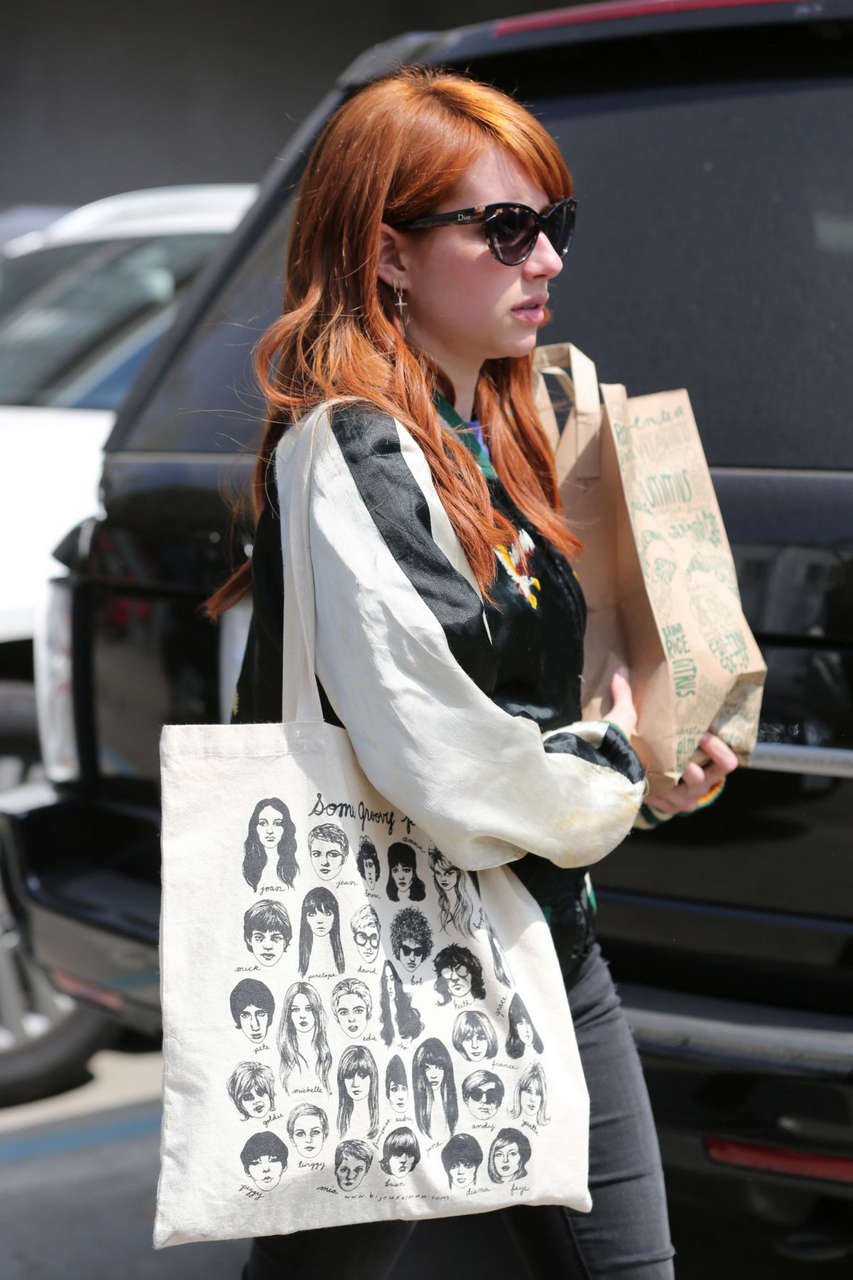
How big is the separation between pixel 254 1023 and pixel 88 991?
1.33 metres

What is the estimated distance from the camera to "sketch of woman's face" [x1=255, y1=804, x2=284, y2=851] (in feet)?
4.72

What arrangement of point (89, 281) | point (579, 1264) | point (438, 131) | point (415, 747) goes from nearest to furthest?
point (415, 747), point (438, 131), point (579, 1264), point (89, 281)

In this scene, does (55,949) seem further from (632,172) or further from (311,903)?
(632,172)

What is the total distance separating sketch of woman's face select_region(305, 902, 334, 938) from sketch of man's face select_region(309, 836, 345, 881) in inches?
1.2

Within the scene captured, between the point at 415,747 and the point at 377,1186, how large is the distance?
417 millimetres

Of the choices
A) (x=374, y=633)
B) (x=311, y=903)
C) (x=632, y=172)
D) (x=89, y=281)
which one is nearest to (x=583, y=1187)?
(x=311, y=903)

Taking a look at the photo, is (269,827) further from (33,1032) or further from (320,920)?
(33,1032)

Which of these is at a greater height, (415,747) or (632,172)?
(632,172)

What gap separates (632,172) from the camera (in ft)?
8.10

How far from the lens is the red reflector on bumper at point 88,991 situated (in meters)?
2.60

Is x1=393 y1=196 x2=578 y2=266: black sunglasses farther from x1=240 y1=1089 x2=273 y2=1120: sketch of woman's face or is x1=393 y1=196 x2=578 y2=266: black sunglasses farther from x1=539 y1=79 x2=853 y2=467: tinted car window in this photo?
x1=240 y1=1089 x2=273 y2=1120: sketch of woman's face

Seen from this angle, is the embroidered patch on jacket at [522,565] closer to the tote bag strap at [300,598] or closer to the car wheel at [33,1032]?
the tote bag strap at [300,598]

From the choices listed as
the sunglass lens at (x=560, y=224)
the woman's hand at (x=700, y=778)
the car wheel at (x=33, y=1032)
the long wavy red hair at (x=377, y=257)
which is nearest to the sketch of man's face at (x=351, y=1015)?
the long wavy red hair at (x=377, y=257)

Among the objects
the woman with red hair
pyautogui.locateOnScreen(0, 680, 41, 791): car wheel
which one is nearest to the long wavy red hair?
the woman with red hair
